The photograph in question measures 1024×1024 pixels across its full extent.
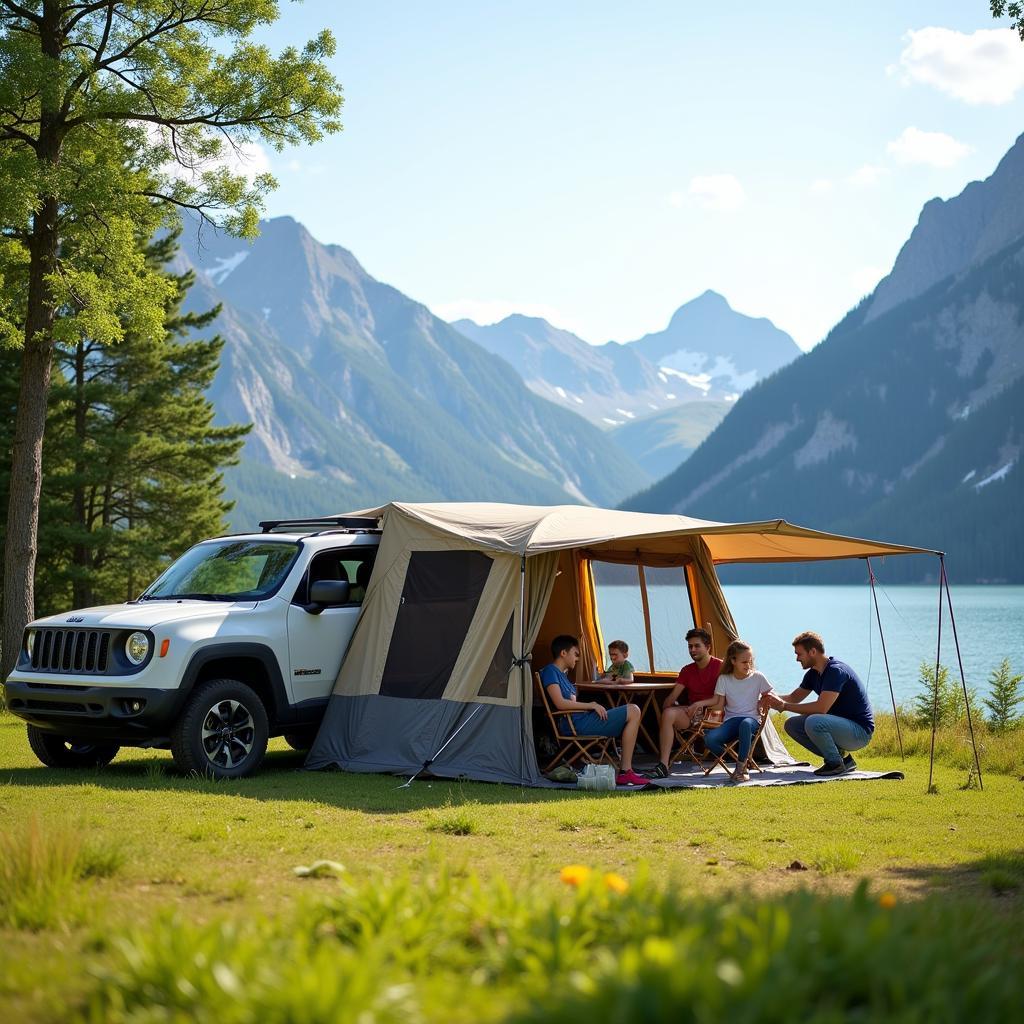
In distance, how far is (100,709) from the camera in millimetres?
9539

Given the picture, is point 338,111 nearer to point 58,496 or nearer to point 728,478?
point 58,496

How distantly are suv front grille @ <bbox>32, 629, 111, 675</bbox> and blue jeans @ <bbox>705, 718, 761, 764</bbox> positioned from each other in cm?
541

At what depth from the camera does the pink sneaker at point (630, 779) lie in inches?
419

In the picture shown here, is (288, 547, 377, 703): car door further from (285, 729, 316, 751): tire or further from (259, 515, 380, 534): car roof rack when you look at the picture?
(285, 729, 316, 751): tire

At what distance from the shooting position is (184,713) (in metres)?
9.71

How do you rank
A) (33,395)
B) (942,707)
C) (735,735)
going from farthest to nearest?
(942,707)
(33,395)
(735,735)

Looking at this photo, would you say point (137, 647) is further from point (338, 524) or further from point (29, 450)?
point (29, 450)

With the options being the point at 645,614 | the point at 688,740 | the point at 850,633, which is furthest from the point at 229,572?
the point at 850,633

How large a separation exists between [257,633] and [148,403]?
20.2 meters

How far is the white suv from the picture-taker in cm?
960

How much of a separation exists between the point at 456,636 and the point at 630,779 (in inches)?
78.3

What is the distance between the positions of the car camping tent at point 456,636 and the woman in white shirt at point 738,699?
122 cm

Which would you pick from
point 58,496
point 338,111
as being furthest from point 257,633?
point 58,496

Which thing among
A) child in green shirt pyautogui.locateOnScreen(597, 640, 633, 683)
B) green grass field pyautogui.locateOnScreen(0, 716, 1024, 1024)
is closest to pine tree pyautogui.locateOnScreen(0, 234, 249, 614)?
green grass field pyautogui.locateOnScreen(0, 716, 1024, 1024)
